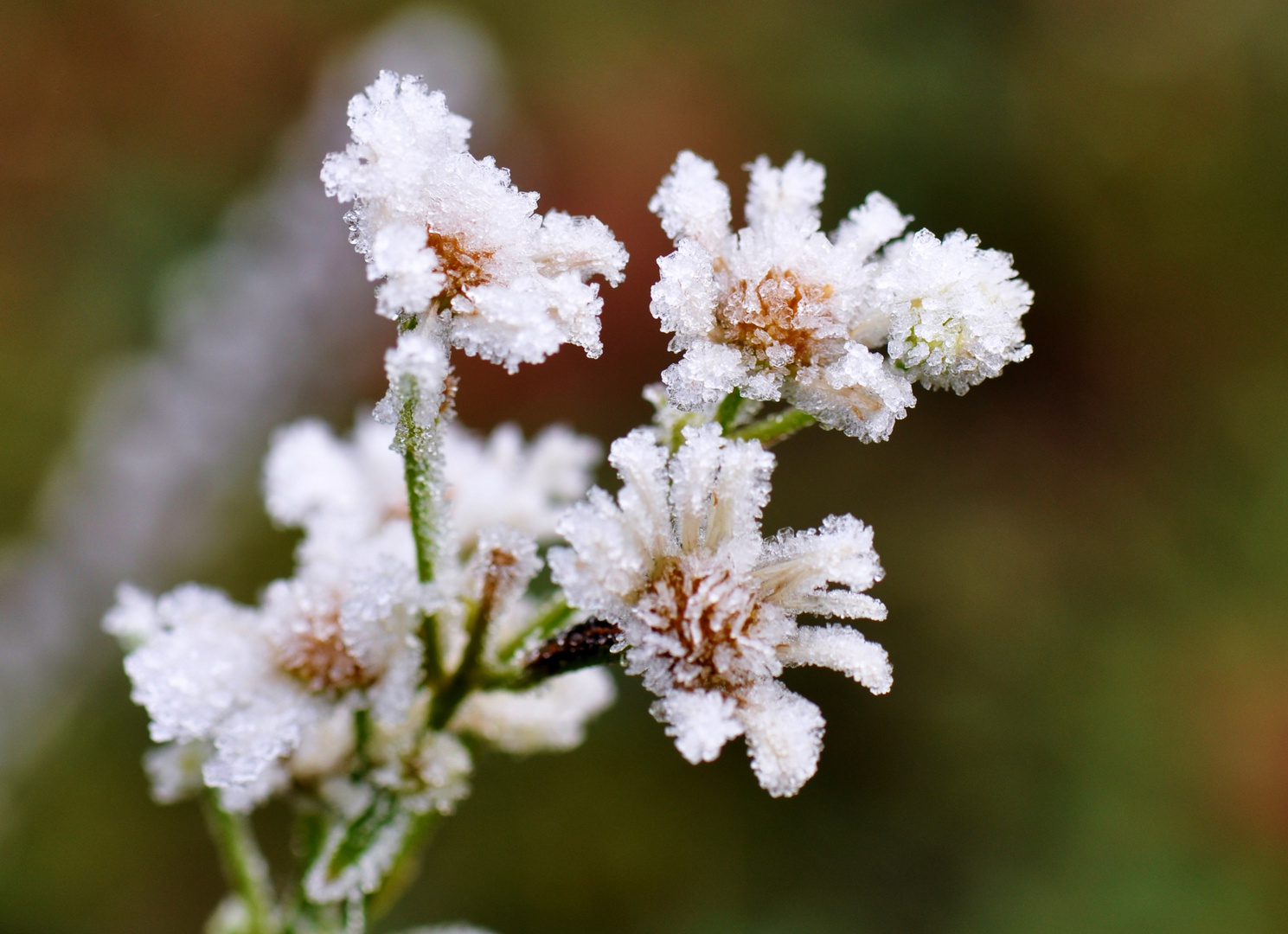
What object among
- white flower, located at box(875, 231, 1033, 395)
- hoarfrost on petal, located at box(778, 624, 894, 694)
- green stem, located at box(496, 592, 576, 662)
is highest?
white flower, located at box(875, 231, 1033, 395)

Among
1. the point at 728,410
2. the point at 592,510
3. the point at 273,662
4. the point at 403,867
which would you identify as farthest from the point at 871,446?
the point at 592,510

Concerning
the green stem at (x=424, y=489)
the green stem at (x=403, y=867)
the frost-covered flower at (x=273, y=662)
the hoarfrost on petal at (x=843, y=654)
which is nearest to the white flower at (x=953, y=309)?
the hoarfrost on petal at (x=843, y=654)

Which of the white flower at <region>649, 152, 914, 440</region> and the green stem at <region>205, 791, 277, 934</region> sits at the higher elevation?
the white flower at <region>649, 152, 914, 440</region>

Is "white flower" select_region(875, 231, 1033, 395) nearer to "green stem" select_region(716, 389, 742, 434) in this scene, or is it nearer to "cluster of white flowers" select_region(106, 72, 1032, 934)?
"cluster of white flowers" select_region(106, 72, 1032, 934)

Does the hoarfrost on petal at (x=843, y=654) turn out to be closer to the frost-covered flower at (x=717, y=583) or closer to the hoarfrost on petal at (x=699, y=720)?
the frost-covered flower at (x=717, y=583)

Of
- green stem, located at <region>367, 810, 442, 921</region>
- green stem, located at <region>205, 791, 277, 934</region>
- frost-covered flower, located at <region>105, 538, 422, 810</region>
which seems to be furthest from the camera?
green stem, located at <region>205, 791, 277, 934</region>

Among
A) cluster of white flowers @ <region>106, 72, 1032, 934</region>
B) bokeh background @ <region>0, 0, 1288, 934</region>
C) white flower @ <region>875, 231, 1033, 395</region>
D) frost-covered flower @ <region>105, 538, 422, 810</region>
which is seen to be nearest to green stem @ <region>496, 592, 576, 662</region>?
cluster of white flowers @ <region>106, 72, 1032, 934</region>

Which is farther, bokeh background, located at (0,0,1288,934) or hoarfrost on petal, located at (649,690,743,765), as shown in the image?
bokeh background, located at (0,0,1288,934)

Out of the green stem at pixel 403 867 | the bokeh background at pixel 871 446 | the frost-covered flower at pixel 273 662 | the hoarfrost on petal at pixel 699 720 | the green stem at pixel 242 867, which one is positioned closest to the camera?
the hoarfrost on petal at pixel 699 720
